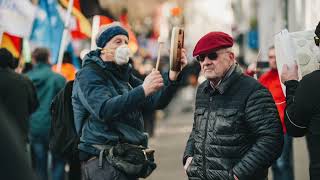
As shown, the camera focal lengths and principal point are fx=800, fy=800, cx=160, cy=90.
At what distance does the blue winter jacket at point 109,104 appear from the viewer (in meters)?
4.98

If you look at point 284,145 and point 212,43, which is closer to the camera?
point 212,43

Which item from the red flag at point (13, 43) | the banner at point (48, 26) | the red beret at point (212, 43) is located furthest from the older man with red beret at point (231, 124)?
the banner at point (48, 26)

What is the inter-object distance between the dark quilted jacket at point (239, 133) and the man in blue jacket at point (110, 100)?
19.3 inches

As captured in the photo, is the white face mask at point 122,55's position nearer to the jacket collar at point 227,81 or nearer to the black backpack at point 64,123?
the jacket collar at point 227,81

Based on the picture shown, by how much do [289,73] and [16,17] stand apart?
670cm

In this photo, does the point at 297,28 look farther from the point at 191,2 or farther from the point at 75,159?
the point at 191,2

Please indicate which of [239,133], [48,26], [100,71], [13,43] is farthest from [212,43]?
[48,26]

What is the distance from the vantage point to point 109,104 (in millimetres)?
4988

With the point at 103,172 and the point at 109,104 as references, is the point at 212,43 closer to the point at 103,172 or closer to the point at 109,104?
the point at 109,104

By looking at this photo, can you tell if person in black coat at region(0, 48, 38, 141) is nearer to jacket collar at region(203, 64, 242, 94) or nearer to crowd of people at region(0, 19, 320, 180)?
crowd of people at region(0, 19, 320, 180)

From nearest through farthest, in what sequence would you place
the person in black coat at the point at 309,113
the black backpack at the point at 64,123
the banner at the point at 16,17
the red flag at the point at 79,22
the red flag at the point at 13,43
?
the person in black coat at the point at 309,113 < the black backpack at the point at 64,123 < the banner at the point at 16,17 < the red flag at the point at 13,43 < the red flag at the point at 79,22

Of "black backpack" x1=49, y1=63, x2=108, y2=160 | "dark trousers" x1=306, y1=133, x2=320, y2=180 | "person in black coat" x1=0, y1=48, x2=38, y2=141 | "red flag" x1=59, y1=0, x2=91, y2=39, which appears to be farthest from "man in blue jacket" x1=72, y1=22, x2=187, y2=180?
"red flag" x1=59, y1=0, x2=91, y2=39

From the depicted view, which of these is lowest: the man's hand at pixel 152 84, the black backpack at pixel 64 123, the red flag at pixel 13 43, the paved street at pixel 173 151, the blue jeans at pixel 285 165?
the paved street at pixel 173 151

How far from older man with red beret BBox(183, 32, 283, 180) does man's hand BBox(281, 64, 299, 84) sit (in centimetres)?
19
